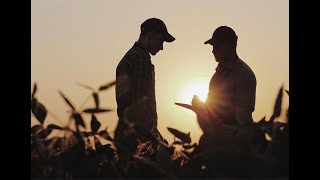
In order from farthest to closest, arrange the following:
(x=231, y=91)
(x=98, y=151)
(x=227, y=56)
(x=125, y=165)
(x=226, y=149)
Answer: (x=227, y=56) < (x=231, y=91) < (x=98, y=151) < (x=125, y=165) < (x=226, y=149)

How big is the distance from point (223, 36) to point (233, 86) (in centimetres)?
63

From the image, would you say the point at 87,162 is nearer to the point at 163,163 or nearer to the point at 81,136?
the point at 81,136

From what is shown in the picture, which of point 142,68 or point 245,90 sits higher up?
point 142,68

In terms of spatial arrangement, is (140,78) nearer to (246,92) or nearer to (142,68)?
(142,68)

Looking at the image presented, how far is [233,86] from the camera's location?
517 centimetres

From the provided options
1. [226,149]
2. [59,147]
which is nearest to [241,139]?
[226,149]

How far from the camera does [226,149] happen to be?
162 cm

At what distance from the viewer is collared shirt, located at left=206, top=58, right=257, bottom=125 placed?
4.93 metres

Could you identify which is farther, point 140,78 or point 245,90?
point 140,78

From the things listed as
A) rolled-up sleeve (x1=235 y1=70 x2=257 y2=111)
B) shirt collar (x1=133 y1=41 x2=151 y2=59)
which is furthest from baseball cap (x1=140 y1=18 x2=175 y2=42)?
rolled-up sleeve (x1=235 y1=70 x2=257 y2=111)

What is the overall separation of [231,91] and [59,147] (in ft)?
10.9

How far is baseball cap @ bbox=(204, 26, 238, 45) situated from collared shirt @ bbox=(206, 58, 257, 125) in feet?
0.84

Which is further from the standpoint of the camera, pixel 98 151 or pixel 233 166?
pixel 98 151

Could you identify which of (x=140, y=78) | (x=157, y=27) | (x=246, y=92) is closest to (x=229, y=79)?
(x=246, y=92)
